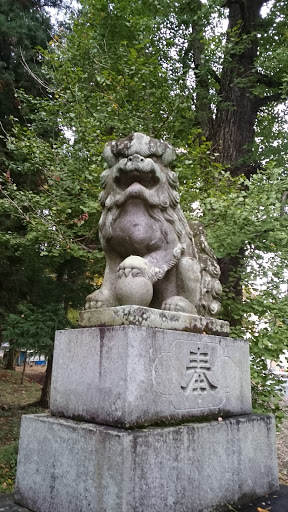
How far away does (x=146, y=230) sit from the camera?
2994 millimetres

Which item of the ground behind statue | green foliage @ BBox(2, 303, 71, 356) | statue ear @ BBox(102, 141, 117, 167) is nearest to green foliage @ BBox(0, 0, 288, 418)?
green foliage @ BBox(2, 303, 71, 356)

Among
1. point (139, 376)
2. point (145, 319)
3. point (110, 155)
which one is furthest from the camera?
point (110, 155)

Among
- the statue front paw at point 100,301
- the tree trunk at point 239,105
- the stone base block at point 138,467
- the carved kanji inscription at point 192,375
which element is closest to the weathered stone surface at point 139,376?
the carved kanji inscription at point 192,375

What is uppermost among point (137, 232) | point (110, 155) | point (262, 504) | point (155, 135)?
point (155, 135)

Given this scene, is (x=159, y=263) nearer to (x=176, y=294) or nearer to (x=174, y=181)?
(x=176, y=294)

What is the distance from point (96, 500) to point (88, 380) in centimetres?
68

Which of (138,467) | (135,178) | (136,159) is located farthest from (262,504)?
(136,159)

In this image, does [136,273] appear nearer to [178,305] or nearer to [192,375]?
[178,305]

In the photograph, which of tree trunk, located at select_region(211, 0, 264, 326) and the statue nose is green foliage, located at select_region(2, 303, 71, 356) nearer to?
tree trunk, located at select_region(211, 0, 264, 326)

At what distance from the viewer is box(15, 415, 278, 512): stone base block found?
216 centimetres

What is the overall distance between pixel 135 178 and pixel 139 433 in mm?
1765

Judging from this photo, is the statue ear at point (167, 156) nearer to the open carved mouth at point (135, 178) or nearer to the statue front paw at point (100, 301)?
the open carved mouth at point (135, 178)

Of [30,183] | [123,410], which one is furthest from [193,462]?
[30,183]

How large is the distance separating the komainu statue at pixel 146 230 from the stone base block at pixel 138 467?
852 millimetres
